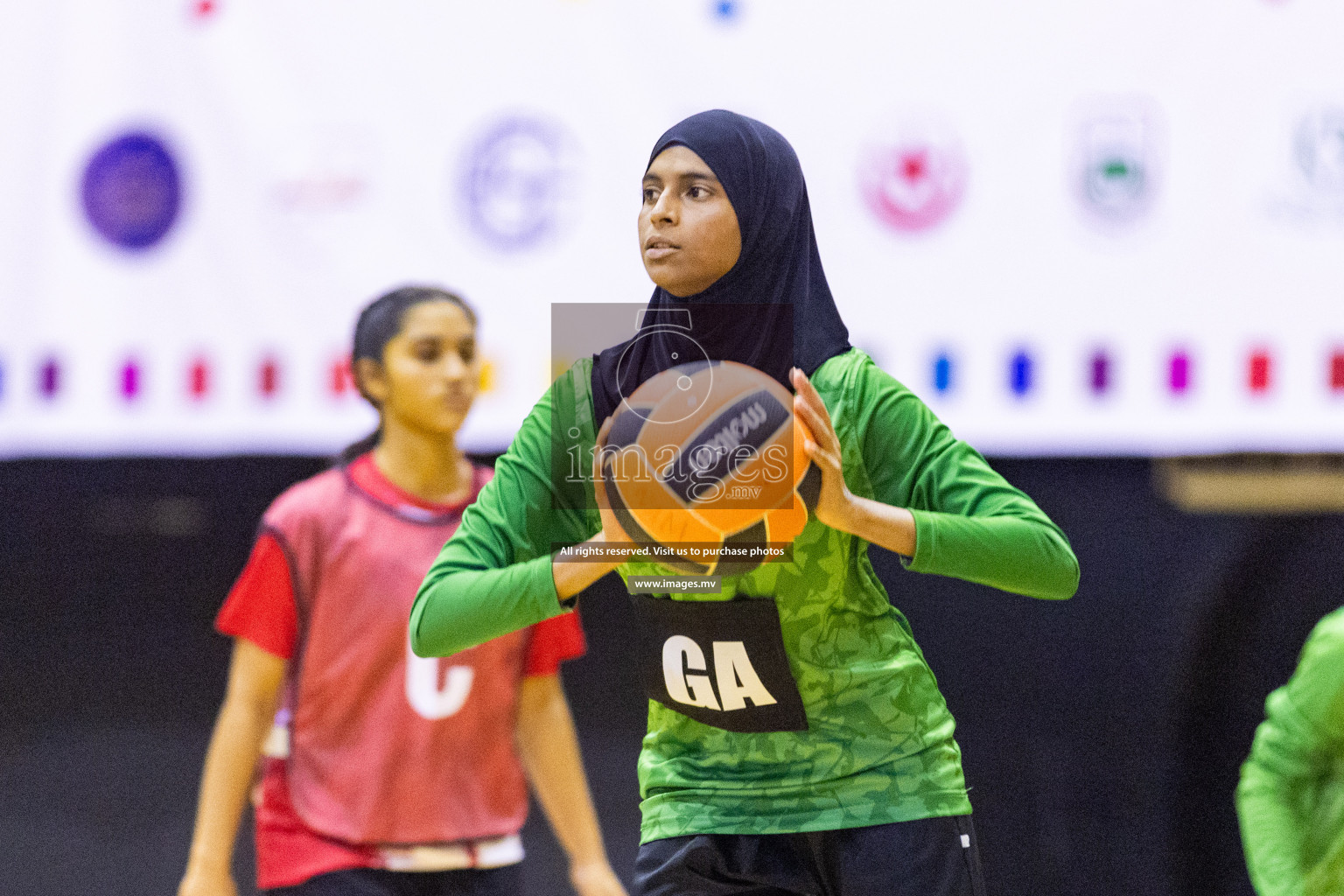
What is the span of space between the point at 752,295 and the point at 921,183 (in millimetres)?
1137

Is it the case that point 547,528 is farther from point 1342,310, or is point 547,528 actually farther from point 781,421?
point 1342,310

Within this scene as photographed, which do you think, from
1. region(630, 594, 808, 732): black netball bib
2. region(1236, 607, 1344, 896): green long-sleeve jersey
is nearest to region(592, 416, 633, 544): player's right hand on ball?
region(630, 594, 808, 732): black netball bib

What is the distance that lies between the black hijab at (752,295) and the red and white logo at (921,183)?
1031 mm

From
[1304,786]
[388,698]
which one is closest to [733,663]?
[1304,786]

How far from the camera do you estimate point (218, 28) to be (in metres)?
3.02

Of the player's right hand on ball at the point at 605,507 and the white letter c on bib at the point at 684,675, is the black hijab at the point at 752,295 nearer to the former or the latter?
the player's right hand on ball at the point at 605,507

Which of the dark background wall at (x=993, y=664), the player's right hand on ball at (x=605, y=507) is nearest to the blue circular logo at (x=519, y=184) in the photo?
the dark background wall at (x=993, y=664)

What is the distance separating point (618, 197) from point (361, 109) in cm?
58

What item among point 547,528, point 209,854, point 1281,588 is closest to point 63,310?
point 209,854

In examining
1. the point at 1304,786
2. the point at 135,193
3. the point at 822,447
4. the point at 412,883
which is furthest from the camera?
the point at 135,193

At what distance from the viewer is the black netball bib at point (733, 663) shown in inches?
67.6

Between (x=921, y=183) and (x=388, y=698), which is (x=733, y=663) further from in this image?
(x=921, y=183)

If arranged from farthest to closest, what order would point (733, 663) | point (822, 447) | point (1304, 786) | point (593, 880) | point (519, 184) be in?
point (519, 184) < point (593, 880) < point (1304, 786) < point (733, 663) < point (822, 447)

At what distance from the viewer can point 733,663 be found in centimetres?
172
